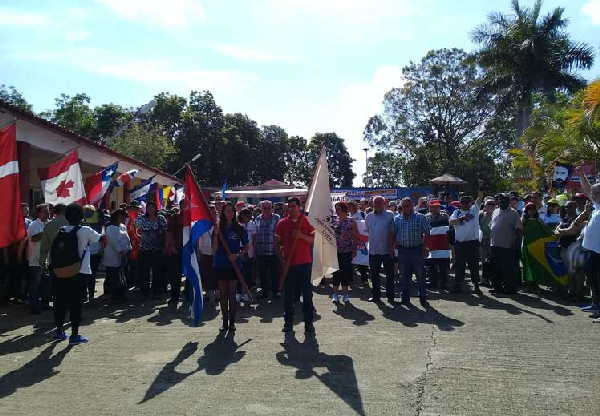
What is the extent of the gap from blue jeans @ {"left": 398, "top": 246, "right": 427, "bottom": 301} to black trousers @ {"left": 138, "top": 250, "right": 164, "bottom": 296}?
4.77 metres

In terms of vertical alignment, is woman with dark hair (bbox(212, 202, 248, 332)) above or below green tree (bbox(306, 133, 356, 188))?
below

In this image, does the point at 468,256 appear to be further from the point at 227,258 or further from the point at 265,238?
the point at 227,258

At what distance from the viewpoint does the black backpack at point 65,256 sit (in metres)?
7.08

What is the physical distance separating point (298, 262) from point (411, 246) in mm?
2560

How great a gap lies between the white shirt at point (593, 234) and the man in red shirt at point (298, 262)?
13.6 feet

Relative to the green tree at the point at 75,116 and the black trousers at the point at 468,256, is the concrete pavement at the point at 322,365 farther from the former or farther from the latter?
the green tree at the point at 75,116

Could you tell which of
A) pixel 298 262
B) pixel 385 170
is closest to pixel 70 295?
pixel 298 262

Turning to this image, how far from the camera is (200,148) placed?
45.7 meters

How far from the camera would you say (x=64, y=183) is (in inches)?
397

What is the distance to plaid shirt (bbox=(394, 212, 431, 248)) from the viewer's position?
9383 millimetres

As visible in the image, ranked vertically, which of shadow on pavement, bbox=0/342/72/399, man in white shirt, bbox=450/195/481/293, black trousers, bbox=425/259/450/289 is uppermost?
man in white shirt, bbox=450/195/481/293

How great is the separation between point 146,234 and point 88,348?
158 inches

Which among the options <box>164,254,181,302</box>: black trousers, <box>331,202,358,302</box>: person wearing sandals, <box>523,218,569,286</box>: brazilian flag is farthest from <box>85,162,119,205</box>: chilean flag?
<box>523,218,569,286</box>: brazilian flag

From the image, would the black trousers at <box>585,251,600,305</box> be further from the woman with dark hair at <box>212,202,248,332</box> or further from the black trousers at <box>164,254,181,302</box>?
the black trousers at <box>164,254,181,302</box>
